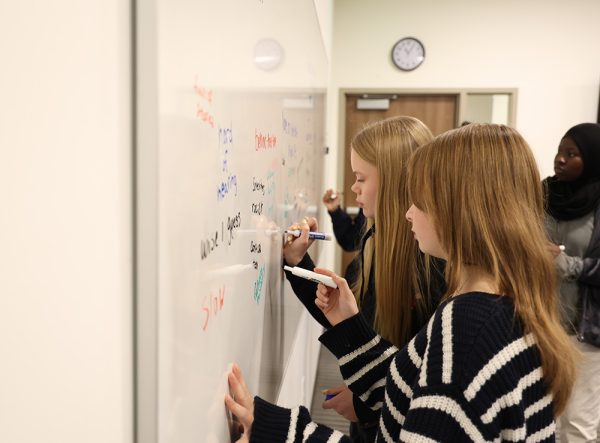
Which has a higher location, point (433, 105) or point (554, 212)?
point (433, 105)

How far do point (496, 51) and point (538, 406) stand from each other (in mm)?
3615

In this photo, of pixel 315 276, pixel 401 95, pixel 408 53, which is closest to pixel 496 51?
pixel 408 53

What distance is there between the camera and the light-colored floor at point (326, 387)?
96.5 inches

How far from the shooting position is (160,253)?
1.34ft

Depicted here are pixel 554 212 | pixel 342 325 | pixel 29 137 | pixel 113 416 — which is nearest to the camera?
pixel 29 137

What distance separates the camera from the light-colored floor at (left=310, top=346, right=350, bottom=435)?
96.5 inches

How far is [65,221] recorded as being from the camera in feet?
1.05

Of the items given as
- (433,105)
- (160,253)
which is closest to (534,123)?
(433,105)

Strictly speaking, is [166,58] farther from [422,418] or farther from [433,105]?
[433,105]

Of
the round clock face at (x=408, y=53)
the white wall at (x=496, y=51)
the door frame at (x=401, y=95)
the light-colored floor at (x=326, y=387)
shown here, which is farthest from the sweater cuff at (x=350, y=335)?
the round clock face at (x=408, y=53)

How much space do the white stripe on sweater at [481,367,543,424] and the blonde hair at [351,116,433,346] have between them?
44 cm

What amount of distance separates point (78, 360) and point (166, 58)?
0.81ft

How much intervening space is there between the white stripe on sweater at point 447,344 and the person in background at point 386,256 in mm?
446

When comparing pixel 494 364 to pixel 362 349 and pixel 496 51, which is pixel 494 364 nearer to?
pixel 362 349
